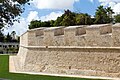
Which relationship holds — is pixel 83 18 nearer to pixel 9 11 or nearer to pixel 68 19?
pixel 68 19

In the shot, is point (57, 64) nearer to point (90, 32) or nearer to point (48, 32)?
point (48, 32)

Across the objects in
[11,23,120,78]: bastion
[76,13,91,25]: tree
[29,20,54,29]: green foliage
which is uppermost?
[29,20,54,29]: green foliage

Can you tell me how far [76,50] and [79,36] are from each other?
72 cm

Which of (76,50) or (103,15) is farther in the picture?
(103,15)

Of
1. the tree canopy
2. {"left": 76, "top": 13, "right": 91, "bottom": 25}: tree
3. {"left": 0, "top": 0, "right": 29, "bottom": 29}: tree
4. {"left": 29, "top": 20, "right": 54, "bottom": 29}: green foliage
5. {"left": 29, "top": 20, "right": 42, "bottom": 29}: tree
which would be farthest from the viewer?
{"left": 29, "top": 20, "right": 42, "bottom": 29}: tree

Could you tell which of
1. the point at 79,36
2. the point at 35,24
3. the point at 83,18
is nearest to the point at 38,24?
the point at 35,24

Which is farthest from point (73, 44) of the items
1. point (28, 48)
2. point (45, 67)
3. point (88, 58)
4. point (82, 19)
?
point (82, 19)

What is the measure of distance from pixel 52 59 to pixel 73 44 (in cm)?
165

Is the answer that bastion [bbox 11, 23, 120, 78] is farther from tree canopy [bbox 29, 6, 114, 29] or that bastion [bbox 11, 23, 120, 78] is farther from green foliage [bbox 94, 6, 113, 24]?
green foliage [bbox 94, 6, 113, 24]

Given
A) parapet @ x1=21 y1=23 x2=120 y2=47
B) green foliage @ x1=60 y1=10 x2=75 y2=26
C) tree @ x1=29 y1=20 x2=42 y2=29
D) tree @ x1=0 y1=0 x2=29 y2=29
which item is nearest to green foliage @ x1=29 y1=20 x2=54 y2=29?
tree @ x1=29 y1=20 x2=42 y2=29

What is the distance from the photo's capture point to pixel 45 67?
17.1 meters

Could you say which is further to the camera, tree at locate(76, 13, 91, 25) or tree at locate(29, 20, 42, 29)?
tree at locate(29, 20, 42, 29)

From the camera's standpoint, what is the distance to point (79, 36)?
15.3 m

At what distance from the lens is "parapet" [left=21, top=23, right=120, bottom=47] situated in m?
13.8
